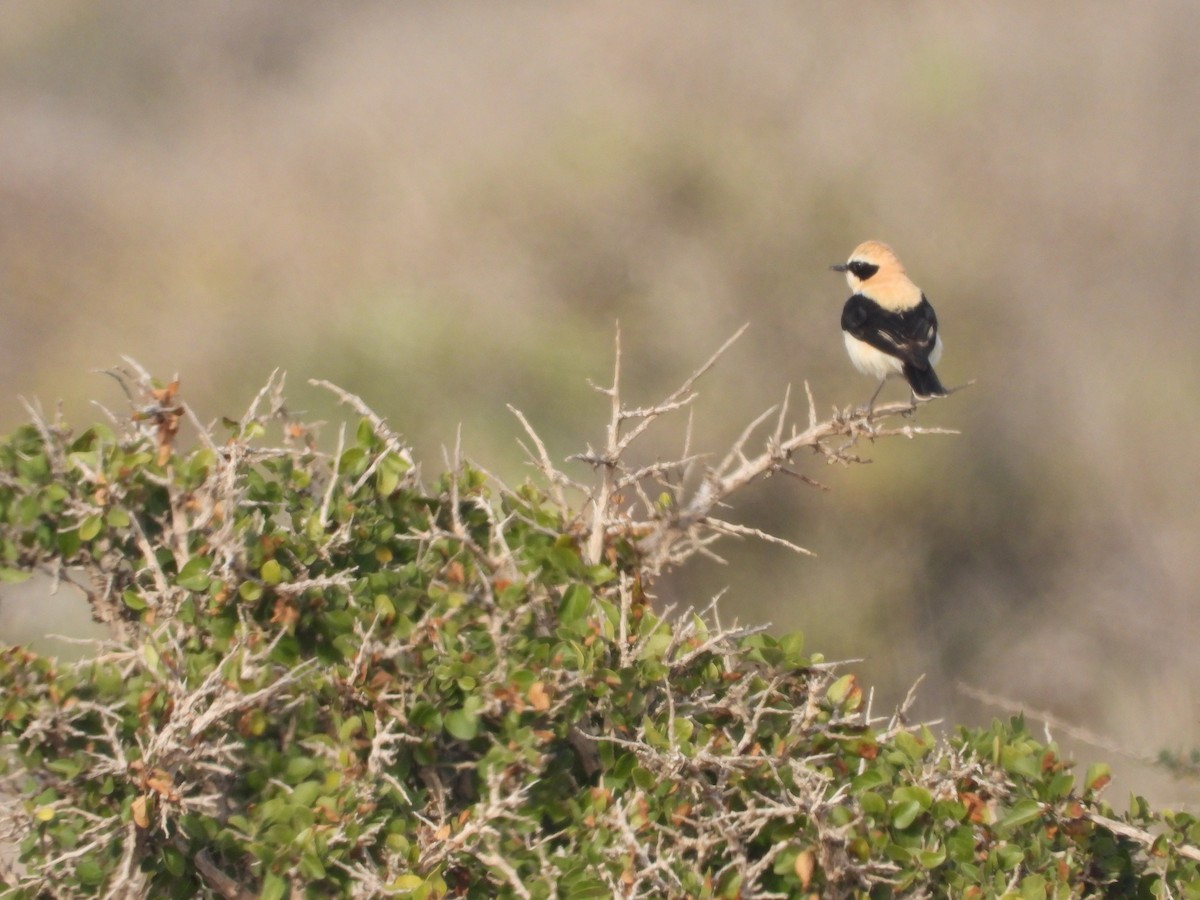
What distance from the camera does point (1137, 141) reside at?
29.6ft

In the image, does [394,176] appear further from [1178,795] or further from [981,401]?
[1178,795]

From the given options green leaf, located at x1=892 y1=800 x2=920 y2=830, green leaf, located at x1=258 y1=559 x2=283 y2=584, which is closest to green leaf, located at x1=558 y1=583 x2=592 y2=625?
green leaf, located at x1=258 y1=559 x2=283 y2=584

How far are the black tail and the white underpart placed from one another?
10 centimetres

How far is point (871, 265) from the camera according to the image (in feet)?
18.7

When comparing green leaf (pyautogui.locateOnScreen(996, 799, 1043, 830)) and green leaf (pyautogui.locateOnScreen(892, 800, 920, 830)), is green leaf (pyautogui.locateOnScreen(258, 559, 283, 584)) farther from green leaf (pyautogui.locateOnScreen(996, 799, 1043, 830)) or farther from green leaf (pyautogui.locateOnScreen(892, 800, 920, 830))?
green leaf (pyautogui.locateOnScreen(996, 799, 1043, 830))

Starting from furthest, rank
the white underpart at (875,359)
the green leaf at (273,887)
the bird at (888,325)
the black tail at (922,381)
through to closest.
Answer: the white underpart at (875,359), the bird at (888,325), the black tail at (922,381), the green leaf at (273,887)

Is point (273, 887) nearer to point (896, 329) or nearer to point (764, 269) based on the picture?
point (896, 329)

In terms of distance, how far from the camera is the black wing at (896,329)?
500cm

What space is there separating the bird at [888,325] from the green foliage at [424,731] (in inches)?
101

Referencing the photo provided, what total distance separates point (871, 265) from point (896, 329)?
2.11 feet

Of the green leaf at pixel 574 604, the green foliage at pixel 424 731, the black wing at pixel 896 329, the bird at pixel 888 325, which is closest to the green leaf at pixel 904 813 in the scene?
the green foliage at pixel 424 731

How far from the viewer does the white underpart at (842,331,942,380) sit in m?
5.11

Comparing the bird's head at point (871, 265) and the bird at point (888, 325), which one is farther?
the bird's head at point (871, 265)

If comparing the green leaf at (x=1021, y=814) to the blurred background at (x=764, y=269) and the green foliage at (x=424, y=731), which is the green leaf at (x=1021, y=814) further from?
the blurred background at (x=764, y=269)
